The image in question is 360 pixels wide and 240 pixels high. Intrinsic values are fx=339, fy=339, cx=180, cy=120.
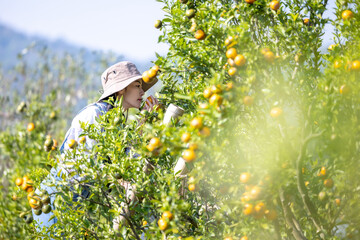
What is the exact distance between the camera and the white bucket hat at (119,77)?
2969mm

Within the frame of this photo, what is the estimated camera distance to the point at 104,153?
2193 millimetres

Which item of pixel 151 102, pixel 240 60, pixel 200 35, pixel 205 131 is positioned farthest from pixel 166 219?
pixel 151 102

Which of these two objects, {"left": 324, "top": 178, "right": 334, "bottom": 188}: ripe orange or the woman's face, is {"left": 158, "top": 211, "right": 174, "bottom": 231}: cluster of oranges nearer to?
{"left": 324, "top": 178, "right": 334, "bottom": 188}: ripe orange

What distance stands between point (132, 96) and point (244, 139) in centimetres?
135

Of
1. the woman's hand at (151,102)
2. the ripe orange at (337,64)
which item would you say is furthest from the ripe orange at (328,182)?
the woman's hand at (151,102)

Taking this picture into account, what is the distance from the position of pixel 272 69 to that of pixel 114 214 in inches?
50.3

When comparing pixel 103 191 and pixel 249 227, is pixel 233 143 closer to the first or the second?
pixel 249 227

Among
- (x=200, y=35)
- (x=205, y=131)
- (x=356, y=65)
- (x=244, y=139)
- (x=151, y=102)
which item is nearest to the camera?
(x=205, y=131)

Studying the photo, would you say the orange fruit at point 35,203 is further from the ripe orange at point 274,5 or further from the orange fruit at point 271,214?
the ripe orange at point 274,5

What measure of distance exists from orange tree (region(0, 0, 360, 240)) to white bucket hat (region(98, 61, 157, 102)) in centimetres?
61

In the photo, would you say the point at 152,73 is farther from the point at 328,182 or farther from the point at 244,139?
the point at 328,182

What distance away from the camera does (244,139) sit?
6.65 ft

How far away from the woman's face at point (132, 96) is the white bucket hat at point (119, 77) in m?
0.08

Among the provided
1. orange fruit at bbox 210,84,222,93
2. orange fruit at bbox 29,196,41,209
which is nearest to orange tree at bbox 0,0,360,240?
orange fruit at bbox 210,84,222,93
